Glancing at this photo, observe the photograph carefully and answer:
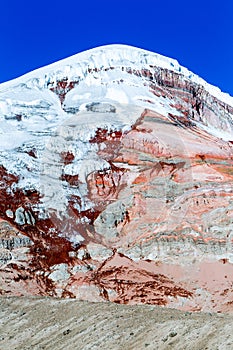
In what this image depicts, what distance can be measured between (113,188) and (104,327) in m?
22.6

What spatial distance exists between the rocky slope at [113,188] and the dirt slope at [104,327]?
12.6 meters

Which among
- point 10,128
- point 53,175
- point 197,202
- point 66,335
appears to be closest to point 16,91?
point 10,128

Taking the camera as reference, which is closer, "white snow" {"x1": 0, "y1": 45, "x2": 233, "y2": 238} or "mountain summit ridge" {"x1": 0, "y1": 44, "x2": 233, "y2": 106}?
"white snow" {"x1": 0, "y1": 45, "x2": 233, "y2": 238}

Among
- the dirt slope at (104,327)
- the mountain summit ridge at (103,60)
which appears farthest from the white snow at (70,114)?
the dirt slope at (104,327)

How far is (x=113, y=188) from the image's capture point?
119 feet

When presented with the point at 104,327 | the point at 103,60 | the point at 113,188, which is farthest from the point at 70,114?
the point at 104,327

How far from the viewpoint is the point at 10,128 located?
128 ft

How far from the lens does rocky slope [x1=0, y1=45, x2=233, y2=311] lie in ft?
98.5

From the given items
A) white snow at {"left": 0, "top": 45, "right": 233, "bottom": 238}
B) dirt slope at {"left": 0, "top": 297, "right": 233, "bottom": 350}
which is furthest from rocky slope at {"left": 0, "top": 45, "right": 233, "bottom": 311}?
dirt slope at {"left": 0, "top": 297, "right": 233, "bottom": 350}

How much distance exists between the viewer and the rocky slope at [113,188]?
3003cm

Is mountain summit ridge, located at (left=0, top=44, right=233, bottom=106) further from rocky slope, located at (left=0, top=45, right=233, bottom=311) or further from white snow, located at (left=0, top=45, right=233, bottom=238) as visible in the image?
rocky slope, located at (left=0, top=45, right=233, bottom=311)

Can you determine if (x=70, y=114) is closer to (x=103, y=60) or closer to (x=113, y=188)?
(x=103, y=60)

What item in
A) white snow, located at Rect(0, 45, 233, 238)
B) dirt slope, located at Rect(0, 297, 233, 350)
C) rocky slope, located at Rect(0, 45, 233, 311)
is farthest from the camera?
white snow, located at Rect(0, 45, 233, 238)

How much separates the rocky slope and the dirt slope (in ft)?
41.5
